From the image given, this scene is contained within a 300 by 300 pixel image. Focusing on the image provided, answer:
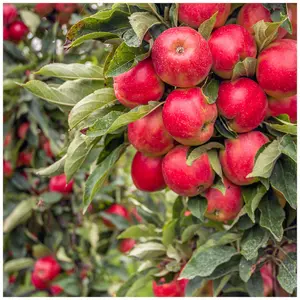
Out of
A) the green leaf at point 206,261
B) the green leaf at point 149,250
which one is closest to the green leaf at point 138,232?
the green leaf at point 149,250

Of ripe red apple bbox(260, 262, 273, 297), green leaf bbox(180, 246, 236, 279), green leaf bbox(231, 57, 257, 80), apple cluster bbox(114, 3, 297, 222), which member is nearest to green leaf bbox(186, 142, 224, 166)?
apple cluster bbox(114, 3, 297, 222)

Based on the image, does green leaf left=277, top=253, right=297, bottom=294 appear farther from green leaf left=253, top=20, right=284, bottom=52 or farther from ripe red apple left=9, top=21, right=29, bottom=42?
ripe red apple left=9, top=21, right=29, bottom=42

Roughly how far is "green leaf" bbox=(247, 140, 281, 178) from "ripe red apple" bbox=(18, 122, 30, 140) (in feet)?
3.85

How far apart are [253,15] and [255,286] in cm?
51

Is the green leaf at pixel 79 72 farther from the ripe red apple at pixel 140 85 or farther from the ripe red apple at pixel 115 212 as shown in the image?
the ripe red apple at pixel 115 212

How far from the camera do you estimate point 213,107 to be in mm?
866

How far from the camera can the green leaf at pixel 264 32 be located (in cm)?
86

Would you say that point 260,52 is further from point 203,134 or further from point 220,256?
point 220,256

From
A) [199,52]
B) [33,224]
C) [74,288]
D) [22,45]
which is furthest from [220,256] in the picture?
[22,45]

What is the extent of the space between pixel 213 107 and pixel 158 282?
0.49 m

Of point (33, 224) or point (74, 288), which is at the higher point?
point (33, 224)

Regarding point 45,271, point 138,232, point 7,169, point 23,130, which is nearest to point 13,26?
point 23,130

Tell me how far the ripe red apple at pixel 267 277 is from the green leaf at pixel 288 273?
0.32ft

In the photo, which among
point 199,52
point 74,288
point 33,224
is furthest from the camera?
point 33,224
